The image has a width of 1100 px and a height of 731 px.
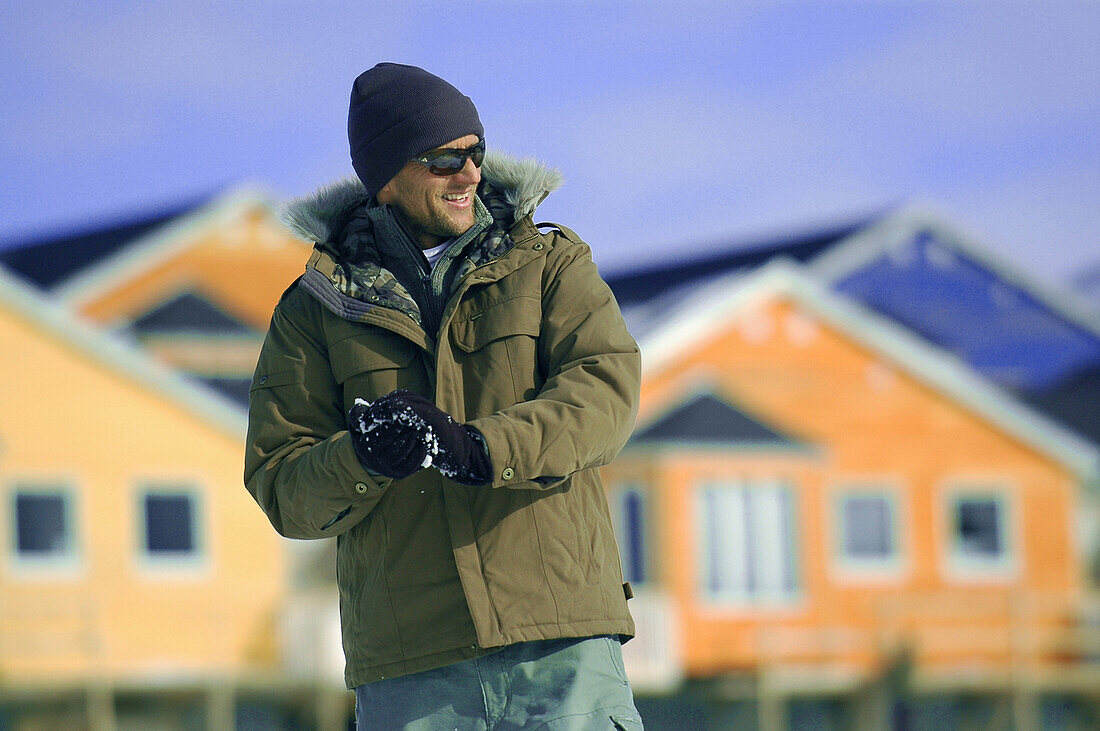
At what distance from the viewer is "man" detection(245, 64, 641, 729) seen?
3.35 metres

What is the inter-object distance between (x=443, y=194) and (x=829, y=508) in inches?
998

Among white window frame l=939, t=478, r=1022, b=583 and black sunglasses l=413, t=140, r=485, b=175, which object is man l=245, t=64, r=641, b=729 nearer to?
black sunglasses l=413, t=140, r=485, b=175

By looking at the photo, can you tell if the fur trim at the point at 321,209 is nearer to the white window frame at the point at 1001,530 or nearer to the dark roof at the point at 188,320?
the white window frame at the point at 1001,530

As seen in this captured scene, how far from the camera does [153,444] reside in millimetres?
27547

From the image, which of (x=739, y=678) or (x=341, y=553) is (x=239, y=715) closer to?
(x=739, y=678)

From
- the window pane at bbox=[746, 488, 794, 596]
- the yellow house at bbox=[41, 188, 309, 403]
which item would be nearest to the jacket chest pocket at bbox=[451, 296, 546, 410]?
the window pane at bbox=[746, 488, 794, 596]

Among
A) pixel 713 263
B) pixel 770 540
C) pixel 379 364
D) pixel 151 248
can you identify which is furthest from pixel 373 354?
pixel 713 263

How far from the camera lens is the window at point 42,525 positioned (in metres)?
26.1

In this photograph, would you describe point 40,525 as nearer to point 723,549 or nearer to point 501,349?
point 723,549

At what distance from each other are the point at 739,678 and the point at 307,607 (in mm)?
5967

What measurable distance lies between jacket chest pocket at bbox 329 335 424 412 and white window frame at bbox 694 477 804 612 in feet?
78.3

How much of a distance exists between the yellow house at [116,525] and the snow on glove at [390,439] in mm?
22639

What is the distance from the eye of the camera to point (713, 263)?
4181 cm

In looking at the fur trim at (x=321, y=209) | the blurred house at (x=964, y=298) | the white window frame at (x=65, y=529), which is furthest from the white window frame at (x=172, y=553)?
the fur trim at (x=321, y=209)
